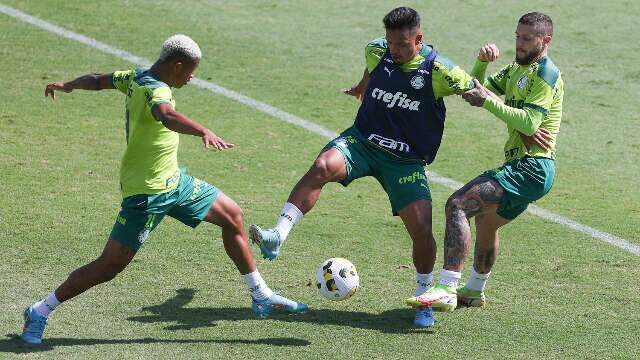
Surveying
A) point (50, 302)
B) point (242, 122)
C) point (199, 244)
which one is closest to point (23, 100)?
point (242, 122)

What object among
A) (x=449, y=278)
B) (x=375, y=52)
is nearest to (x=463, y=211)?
(x=449, y=278)

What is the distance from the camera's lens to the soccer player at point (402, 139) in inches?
368

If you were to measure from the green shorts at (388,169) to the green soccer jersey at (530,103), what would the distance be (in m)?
0.77

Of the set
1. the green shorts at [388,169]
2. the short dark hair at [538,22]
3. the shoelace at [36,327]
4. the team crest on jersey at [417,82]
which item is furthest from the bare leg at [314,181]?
the shoelace at [36,327]

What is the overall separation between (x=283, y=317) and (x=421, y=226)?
4.17 ft

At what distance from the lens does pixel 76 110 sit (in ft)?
50.0

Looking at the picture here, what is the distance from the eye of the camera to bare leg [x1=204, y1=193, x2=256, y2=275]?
358 inches

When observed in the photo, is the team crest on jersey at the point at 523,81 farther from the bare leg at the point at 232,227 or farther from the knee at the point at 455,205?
the bare leg at the point at 232,227

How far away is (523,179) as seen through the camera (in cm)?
948

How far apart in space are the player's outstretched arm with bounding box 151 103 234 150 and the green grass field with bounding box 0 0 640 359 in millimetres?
1587

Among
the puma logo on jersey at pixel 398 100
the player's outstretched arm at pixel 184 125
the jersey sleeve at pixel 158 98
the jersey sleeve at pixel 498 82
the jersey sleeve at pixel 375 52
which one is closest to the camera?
the player's outstretched arm at pixel 184 125

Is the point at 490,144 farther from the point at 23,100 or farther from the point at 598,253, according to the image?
the point at 23,100

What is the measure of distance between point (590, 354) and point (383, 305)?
177 cm

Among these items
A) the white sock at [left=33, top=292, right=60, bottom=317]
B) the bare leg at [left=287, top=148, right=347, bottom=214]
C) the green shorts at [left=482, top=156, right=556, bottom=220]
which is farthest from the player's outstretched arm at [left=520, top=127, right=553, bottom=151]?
the white sock at [left=33, top=292, right=60, bottom=317]
